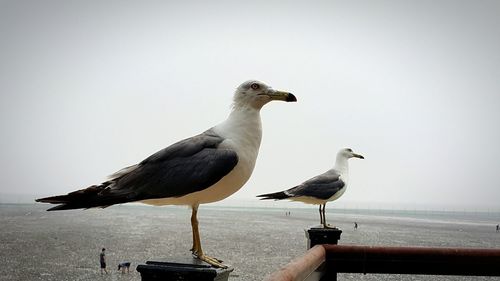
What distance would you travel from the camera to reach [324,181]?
9680 mm

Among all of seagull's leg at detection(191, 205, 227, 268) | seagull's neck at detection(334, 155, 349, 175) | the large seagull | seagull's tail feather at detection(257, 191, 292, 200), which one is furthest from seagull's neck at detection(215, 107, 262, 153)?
seagull's neck at detection(334, 155, 349, 175)

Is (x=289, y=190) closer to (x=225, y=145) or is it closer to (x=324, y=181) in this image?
(x=324, y=181)

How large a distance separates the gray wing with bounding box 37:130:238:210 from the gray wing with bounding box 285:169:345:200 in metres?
6.44

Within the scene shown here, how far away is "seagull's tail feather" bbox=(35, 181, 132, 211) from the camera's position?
2504 mm

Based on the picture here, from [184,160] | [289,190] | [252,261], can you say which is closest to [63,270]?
[252,261]

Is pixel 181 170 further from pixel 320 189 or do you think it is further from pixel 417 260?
pixel 320 189

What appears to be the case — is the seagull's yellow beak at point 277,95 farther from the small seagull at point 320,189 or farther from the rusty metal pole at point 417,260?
the small seagull at point 320,189

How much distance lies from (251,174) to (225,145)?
0.24 meters

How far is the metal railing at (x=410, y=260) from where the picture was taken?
287cm

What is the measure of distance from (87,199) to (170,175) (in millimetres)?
492

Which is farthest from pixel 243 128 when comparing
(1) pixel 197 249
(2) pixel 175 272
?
(2) pixel 175 272

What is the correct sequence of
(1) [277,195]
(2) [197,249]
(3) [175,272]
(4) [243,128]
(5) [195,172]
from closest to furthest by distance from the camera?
(3) [175,272] < (2) [197,249] < (5) [195,172] < (4) [243,128] < (1) [277,195]

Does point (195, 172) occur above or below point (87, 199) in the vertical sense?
above

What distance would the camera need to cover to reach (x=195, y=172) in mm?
2842
